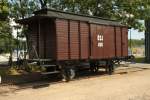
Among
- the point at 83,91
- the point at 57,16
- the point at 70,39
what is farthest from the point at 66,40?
the point at 83,91

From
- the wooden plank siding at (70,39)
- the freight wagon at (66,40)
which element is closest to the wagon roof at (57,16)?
the freight wagon at (66,40)

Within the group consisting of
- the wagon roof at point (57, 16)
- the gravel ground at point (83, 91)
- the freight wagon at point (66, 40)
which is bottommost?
the gravel ground at point (83, 91)

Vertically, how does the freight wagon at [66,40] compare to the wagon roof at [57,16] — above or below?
below

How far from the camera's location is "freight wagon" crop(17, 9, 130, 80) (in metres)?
18.6

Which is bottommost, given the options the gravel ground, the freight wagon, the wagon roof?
the gravel ground

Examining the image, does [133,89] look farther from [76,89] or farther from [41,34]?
[41,34]

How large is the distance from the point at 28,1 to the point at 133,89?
16.4 m

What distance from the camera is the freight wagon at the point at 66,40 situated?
1859 cm

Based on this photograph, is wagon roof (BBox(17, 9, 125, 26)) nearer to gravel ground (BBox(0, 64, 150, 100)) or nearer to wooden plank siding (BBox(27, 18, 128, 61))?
wooden plank siding (BBox(27, 18, 128, 61))

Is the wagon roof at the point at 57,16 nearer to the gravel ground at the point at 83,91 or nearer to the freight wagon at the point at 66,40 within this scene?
the freight wagon at the point at 66,40

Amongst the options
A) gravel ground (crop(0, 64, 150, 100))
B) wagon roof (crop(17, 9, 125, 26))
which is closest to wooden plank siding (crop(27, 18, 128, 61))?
wagon roof (crop(17, 9, 125, 26))

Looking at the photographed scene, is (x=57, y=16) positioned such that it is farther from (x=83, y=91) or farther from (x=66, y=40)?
(x=83, y=91)

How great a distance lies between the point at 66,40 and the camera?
749 inches

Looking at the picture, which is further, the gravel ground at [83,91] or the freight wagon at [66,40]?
the freight wagon at [66,40]
